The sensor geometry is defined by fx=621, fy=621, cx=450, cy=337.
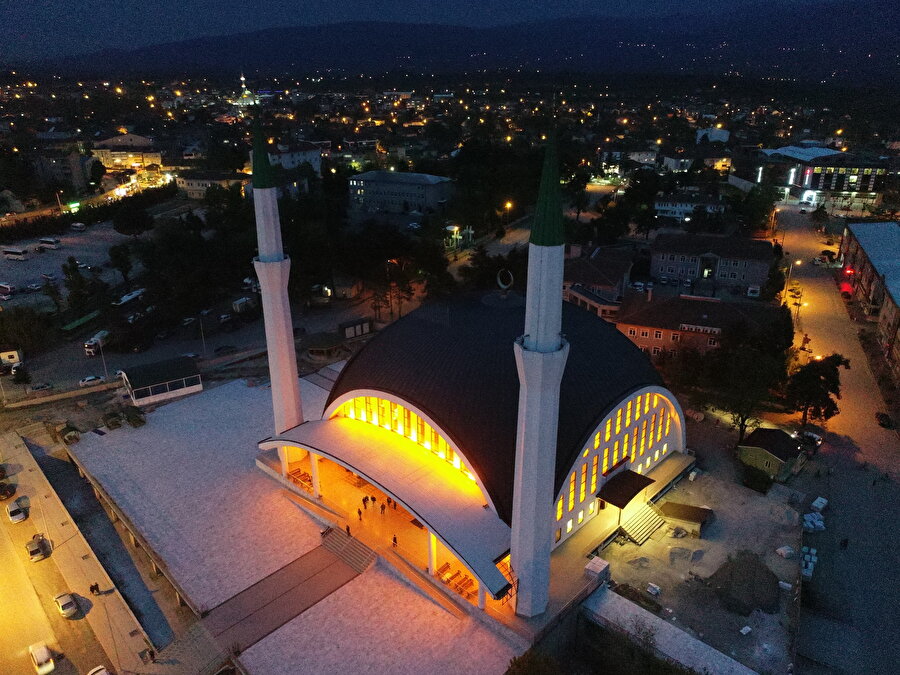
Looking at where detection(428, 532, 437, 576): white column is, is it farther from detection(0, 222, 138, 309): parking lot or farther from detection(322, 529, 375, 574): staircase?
detection(0, 222, 138, 309): parking lot

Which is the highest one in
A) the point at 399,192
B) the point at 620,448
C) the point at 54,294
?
the point at 399,192

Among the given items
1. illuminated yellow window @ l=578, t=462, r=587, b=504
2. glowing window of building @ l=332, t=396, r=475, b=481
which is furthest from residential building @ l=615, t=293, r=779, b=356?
glowing window of building @ l=332, t=396, r=475, b=481

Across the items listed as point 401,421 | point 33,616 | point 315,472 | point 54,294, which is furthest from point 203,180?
point 33,616

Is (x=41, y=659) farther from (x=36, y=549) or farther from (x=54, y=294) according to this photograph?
(x=54, y=294)

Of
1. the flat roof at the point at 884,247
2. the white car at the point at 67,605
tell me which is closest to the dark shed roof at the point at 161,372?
the white car at the point at 67,605

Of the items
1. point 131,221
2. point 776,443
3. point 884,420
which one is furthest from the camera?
point 131,221
